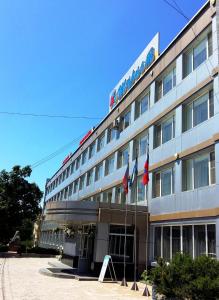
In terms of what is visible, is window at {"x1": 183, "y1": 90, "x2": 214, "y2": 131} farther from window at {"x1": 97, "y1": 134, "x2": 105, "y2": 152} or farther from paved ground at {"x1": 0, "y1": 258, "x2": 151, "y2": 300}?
window at {"x1": 97, "y1": 134, "x2": 105, "y2": 152}

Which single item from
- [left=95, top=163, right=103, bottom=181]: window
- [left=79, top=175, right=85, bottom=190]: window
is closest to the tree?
[left=79, top=175, right=85, bottom=190]: window

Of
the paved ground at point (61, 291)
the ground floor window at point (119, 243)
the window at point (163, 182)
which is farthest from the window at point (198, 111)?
the paved ground at point (61, 291)

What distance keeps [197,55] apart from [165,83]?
392 centimetres

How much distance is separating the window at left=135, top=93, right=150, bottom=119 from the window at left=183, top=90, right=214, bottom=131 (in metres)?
5.96

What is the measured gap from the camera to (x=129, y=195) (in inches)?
1062

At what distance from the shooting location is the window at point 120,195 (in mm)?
29184

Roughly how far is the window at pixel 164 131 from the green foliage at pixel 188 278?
1038cm

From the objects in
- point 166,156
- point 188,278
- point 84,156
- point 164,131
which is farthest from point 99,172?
point 188,278

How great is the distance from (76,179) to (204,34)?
32.0 meters

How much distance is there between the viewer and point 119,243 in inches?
936

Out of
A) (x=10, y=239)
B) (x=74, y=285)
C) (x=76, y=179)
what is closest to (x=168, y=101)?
(x=74, y=285)

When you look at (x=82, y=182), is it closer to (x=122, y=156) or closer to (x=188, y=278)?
(x=122, y=156)

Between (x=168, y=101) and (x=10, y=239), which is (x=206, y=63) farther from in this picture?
(x=10, y=239)

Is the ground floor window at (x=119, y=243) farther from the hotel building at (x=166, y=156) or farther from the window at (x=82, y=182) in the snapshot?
the window at (x=82, y=182)
